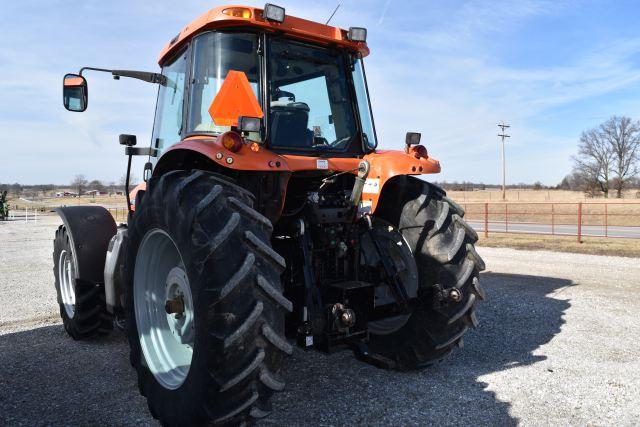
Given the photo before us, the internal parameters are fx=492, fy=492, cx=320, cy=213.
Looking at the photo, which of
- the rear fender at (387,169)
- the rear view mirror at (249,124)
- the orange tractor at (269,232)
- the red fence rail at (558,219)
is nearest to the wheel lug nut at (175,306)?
the orange tractor at (269,232)

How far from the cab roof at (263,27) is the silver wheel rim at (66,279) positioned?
9.21ft

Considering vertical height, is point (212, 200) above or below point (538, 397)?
above

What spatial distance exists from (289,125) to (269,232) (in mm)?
1229

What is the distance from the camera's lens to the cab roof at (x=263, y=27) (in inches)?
142

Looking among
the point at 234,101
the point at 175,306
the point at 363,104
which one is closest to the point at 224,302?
the point at 175,306

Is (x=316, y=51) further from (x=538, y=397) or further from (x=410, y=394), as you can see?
(x=538, y=397)

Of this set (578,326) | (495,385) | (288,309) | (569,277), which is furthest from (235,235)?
(569,277)

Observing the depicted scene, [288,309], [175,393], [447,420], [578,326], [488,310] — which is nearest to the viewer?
[288,309]

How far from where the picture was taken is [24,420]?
11.1 ft

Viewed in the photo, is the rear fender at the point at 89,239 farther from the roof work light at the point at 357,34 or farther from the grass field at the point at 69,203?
the grass field at the point at 69,203

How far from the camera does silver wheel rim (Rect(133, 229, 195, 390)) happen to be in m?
3.36

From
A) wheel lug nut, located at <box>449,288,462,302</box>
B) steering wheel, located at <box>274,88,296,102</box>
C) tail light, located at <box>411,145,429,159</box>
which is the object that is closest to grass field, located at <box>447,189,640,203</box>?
tail light, located at <box>411,145,429,159</box>

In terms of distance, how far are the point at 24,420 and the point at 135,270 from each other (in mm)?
1242

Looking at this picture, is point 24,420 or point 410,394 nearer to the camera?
point 24,420
